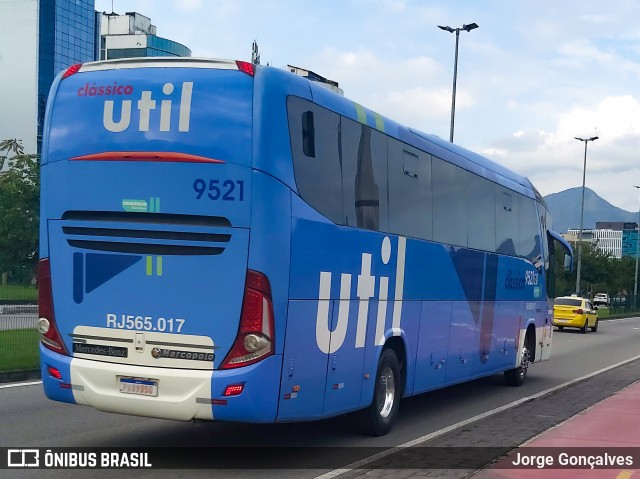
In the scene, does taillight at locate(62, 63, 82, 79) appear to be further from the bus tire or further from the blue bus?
the bus tire

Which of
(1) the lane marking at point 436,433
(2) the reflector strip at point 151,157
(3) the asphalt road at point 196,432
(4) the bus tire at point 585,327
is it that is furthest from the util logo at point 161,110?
(4) the bus tire at point 585,327

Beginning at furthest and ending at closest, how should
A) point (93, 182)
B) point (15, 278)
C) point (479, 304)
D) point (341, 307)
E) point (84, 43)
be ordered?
point (84, 43)
point (15, 278)
point (479, 304)
point (341, 307)
point (93, 182)

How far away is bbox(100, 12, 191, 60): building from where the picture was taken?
12575 cm

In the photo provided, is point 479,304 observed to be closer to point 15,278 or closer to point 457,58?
point 15,278

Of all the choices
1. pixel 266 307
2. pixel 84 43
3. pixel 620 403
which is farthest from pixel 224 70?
pixel 84 43

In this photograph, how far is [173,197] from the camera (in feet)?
27.5

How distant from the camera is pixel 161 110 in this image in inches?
335

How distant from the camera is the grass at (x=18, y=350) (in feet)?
52.1

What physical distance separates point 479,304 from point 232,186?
286 inches

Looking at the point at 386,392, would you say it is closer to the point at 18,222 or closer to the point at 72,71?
the point at 72,71

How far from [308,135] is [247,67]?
0.97 m

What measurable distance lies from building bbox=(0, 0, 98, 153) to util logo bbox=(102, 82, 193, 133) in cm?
10079

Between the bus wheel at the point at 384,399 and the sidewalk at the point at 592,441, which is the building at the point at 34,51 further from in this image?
the bus wheel at the point at 384,399

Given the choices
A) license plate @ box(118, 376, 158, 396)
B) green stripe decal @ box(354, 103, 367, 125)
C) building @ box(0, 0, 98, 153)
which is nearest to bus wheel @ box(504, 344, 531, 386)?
green stripe decal @ box(354, 103, 367, 125)
